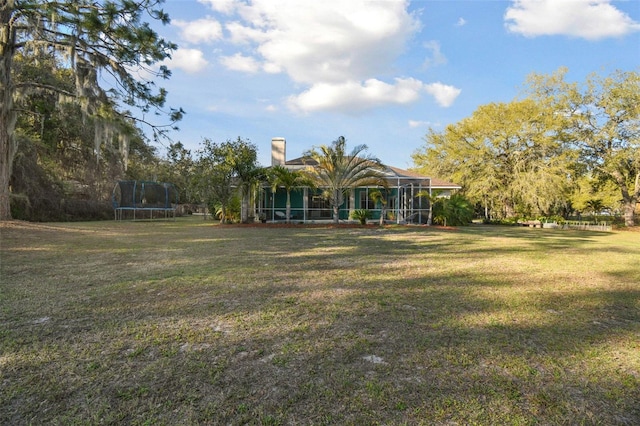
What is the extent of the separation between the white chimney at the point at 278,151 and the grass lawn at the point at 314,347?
16.3m

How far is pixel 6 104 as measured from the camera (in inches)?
463

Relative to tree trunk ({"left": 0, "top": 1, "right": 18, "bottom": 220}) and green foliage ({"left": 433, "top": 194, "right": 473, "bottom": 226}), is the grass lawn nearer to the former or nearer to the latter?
tree trunk ({"left": 0, "top": 1, "right": 18, "bottom": 220})

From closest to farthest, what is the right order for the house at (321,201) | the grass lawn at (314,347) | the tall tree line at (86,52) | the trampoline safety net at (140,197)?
the grass lawn at (314,347), the tall tree line at (86,52), the house at (321,201), the trampoline safety net at (140,197)

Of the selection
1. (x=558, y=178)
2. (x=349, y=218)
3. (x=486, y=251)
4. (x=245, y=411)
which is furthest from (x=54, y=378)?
(x=558, y=178)

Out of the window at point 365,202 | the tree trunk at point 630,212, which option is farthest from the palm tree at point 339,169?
the tree trunk at point 630,212

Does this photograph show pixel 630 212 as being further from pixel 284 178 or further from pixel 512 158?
pixel 284 178

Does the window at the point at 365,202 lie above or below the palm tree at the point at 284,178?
below

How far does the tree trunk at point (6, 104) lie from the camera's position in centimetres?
1123

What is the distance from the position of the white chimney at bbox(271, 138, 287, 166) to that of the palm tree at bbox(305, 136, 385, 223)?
392cm

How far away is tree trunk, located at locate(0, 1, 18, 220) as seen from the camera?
36.9 ft

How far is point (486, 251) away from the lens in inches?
371

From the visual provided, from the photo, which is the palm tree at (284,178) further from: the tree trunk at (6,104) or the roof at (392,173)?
the tree trunk at (6,104)

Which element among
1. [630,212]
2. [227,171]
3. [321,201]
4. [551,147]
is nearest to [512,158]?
[551,147]

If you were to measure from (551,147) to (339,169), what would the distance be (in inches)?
734
